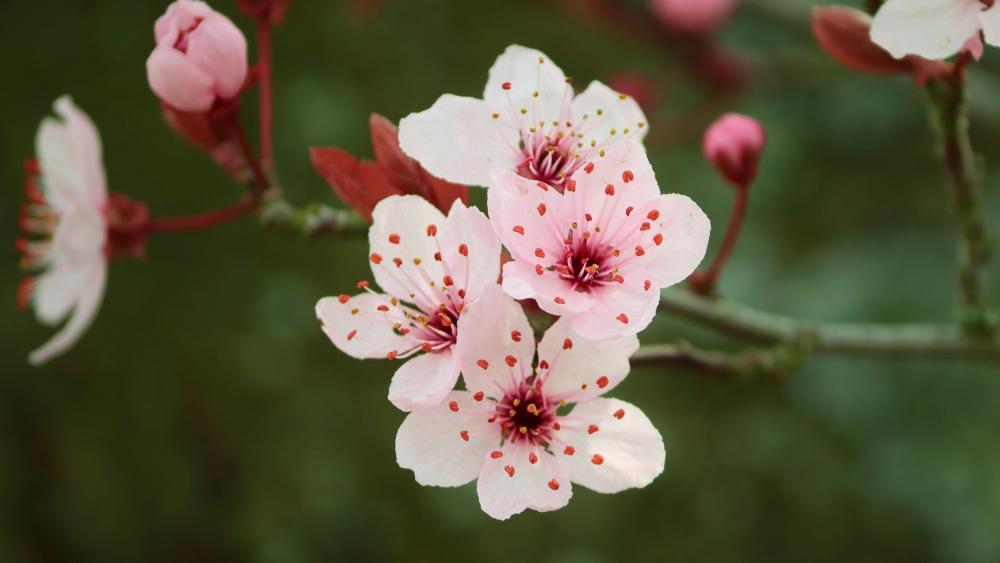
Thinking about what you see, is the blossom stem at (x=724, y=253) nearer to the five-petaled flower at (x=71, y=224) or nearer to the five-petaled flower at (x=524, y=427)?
the five-petaled flower at (x=524, y=427)

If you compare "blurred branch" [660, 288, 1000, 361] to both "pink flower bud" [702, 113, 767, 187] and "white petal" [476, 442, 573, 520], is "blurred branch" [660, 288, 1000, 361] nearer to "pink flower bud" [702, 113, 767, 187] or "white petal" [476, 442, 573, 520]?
"pink flower bud" [702, 113, 767, 187]

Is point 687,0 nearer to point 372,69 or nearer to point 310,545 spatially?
point 372,69

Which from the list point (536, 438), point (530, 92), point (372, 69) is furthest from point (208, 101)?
point (372, 69)

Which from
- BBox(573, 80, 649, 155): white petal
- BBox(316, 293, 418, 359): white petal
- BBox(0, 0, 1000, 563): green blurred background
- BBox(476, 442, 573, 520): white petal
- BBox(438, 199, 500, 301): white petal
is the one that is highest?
BBox(573, 80, 649, 155): white petal

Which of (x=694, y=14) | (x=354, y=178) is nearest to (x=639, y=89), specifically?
(x=694, y=14)

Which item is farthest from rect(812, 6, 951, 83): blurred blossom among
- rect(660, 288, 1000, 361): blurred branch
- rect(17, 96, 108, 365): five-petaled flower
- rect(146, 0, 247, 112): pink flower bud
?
rect(17, 96, 108, 365): five-petaled flower

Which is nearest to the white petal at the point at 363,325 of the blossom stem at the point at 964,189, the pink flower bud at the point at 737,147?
the pink flower bud at the point at 737,147
